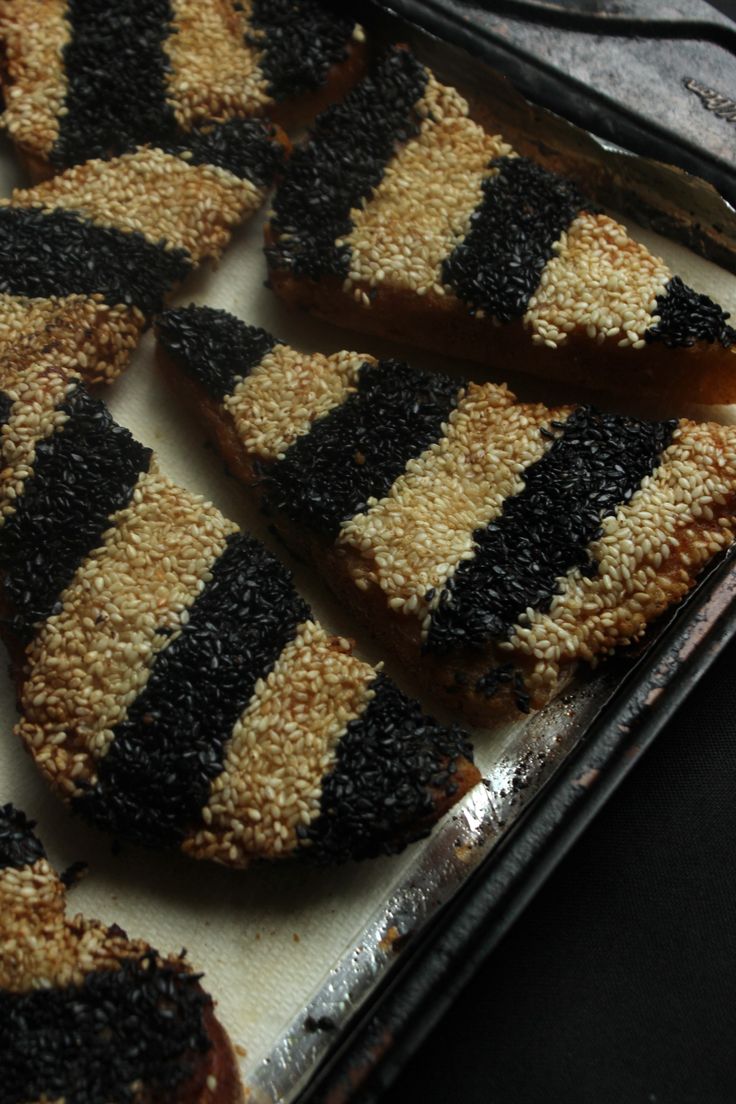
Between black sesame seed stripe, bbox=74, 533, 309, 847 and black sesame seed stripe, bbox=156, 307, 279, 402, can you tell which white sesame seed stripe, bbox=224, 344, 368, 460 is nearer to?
black sesame seed stripe, bbox=156, 307, 279, 402

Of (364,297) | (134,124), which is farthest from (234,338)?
(134,124)

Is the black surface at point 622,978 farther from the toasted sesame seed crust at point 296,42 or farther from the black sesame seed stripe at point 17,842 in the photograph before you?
the toasted sesame seed crust at point 296,42

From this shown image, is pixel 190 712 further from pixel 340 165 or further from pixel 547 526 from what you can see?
pixel 340 165

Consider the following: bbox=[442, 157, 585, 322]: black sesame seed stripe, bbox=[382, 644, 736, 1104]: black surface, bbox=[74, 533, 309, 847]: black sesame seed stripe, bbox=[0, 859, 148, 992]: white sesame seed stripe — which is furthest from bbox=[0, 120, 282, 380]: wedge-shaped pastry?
bbox=[382, 644, 736, 1104]: black surface

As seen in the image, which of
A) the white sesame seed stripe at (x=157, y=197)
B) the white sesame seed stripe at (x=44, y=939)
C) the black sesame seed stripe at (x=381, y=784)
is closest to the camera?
the white sesame seed stripe at (x=44, y=939)

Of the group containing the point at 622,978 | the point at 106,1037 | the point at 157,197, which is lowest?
the point at 106,1037

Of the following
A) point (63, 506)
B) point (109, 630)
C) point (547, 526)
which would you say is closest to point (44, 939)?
point (109, 630)

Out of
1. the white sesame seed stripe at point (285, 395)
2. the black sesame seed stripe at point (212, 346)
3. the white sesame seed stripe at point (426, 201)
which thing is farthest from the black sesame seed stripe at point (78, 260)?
the white sesame seed stripe at point (426, 201)
